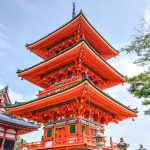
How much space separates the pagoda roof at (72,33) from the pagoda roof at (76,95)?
7.06 metres

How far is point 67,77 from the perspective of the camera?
699 inches

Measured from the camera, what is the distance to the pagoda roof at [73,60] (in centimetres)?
1590

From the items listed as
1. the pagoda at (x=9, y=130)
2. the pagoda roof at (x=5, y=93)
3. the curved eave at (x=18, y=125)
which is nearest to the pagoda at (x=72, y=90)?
the curved eave at (x=18, y=125)

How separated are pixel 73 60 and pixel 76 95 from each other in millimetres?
3800

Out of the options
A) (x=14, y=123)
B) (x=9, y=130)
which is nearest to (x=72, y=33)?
(x=14, y=123)

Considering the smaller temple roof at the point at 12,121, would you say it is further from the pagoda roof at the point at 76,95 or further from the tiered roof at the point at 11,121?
the pagoda roof at the point at 76,95

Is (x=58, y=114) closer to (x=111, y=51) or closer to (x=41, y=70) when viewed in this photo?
(x=41, y=70)

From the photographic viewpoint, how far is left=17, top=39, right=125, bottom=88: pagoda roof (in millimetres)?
15905

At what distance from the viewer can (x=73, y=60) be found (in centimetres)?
1714

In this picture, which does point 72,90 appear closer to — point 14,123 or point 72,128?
point 72,128

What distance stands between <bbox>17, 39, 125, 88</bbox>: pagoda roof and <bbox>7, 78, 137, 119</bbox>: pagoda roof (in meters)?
3.47

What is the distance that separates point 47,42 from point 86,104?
8.61m

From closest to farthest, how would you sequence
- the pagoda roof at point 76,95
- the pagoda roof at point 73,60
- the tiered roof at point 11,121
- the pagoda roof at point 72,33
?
the pagoda roof at point 76,95 < the pagoda roof at point 73,60 < the pagoda roof at point 72,33 < the tiered roof at point 11,121

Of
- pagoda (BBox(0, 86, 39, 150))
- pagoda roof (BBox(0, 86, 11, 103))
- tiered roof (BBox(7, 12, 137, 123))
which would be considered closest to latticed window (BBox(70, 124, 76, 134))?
tiered roof (BBox(7, 12, 137, 123))
